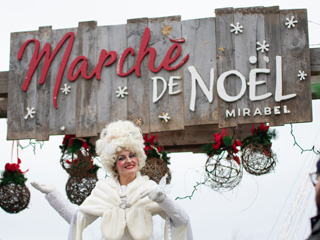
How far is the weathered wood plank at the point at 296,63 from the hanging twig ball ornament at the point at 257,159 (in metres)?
0.33

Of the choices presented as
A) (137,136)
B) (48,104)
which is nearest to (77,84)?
(48,104)

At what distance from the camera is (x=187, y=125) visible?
587 cm

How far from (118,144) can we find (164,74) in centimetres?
132

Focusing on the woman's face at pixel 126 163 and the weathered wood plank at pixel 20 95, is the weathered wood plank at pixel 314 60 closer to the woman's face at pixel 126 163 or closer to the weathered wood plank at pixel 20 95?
the woman's face at pixel 126 163

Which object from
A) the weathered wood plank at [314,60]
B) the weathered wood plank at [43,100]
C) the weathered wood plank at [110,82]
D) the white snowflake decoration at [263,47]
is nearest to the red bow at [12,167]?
the weathered wood plank at [43,100]

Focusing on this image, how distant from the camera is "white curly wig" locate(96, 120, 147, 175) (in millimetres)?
4902

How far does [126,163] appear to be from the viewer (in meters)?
4.88

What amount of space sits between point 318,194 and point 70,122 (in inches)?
162

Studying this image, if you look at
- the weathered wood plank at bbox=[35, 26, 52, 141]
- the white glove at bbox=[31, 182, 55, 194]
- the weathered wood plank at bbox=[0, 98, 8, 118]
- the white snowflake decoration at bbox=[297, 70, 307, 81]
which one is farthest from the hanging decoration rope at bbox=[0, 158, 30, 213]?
the white snowflake decoration at bbox=[297, 70, 307, 81]

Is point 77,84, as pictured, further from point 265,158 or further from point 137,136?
point 265,158

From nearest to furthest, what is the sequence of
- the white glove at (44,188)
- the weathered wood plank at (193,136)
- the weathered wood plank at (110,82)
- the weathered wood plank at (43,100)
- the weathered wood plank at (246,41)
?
the white glove at (44,188), the weathered wood plank at (246,41), the weathered wood plank at (110,82), the weathered wood plank at (43,100), the weathered wood plank at (193,136)

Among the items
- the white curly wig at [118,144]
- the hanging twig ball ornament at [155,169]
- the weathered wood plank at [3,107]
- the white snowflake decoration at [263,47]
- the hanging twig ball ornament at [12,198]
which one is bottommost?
the hanging twig ball ornament at [12,198]

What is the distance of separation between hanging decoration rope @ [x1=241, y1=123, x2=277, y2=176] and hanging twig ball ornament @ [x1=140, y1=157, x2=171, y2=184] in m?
0.69

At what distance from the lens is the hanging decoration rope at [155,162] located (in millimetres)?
5754
